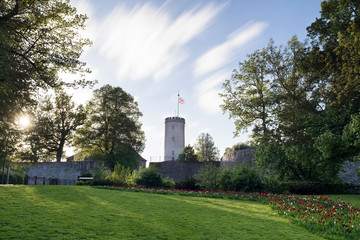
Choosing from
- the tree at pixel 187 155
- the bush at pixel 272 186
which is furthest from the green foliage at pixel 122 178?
the tree at pixel 187 155

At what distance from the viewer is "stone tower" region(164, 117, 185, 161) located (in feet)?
194

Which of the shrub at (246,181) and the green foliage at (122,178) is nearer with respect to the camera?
the shrub at (246,181)

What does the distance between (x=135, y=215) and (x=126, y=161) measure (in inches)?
1187

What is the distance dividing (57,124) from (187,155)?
25951mm

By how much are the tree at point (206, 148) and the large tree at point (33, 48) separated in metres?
46.0

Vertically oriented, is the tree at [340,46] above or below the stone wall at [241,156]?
above

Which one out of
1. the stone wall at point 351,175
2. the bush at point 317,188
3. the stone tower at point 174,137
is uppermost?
the stone tower at point 174,137

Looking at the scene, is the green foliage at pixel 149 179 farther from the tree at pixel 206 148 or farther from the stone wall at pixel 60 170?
the tree at pixel 206 148

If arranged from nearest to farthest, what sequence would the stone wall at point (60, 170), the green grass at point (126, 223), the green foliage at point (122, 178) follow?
the green grass at point (126, 223) → the green foliage at point (122, 178) → the stone wall at point (60, 170)

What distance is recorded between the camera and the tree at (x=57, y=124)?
38.2 m

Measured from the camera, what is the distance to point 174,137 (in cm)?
6012

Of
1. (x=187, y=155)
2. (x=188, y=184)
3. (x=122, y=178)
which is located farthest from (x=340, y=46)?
(x=187, y=155)

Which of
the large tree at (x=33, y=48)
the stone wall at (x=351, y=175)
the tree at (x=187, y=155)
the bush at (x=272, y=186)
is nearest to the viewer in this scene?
the large tree at (x=33, y=48)

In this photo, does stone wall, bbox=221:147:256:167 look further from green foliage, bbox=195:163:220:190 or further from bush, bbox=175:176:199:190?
green foliage, bbox=195:163:220:190
